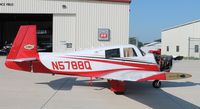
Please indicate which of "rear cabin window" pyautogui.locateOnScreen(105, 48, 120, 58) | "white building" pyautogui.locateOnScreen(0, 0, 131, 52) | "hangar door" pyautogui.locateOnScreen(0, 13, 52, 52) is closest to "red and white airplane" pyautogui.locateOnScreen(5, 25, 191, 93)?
"rear cabin window" pyautogui.locateOnScreen(105, 48, 120, 58)

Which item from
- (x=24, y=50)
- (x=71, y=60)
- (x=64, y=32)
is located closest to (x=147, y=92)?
(x=71, y=60)

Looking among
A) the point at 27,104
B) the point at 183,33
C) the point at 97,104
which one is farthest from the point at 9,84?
the point at 183,33

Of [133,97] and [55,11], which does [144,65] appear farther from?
[55,11]

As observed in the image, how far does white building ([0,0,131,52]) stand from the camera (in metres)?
31.0

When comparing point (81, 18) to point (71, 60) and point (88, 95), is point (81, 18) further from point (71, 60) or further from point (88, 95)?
point (88, 95)

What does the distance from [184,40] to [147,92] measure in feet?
125

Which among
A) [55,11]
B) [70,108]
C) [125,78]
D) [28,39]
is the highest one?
[55,11]

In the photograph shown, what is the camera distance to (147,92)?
11.5 m

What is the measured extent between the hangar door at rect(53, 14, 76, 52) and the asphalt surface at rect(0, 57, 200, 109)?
56.5 ft

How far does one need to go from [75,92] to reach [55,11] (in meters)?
21.1

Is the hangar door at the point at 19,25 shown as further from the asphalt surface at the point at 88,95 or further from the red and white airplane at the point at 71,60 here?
the red and white airplane at the point at 71,60

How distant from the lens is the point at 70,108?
28.0 feet

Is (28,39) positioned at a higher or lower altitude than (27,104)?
higher

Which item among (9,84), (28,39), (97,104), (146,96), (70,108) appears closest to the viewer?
(70,108)
